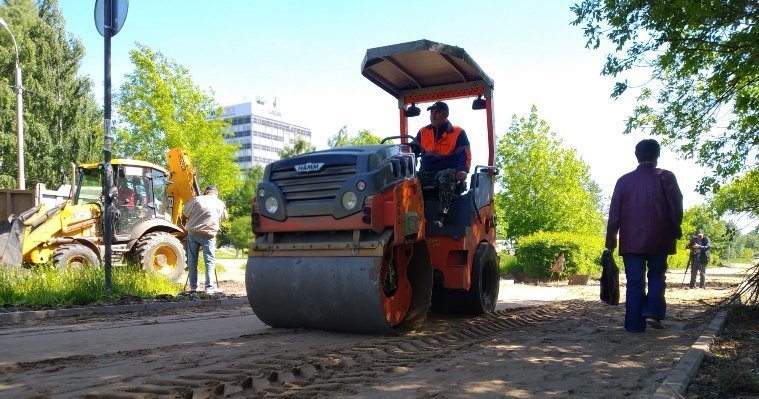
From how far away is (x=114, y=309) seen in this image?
9.07m

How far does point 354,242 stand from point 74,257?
907 centimetres

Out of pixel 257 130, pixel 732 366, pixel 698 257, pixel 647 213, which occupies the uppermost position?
pixel 257 130

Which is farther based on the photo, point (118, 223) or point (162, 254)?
point (162, 254)

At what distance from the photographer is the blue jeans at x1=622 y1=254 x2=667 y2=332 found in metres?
6.67

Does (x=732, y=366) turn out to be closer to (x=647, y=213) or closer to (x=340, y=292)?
(x=647, y=213)

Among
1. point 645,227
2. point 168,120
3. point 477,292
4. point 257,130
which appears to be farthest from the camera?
point 257,130

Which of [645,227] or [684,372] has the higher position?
[645,227]

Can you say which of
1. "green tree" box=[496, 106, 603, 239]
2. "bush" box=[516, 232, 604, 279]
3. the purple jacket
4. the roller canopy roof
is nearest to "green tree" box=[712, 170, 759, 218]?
the purple jacket

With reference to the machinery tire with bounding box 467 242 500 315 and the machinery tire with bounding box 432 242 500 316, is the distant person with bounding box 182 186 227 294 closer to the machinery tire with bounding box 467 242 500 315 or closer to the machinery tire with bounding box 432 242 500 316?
the machinery tire with bounding box 432 242 500 316

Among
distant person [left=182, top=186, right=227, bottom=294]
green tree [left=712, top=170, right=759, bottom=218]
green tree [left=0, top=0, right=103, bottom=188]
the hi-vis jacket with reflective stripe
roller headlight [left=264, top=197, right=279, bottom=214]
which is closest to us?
roller headlight [left=264, top=197, right=279, bottom=214]

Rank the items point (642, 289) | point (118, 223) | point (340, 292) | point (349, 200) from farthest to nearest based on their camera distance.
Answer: point (118, 223) → point (642, 289) → point (349, 200) → point (340, 292)

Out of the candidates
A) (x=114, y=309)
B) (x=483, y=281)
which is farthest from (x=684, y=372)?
(x=114, y=309)

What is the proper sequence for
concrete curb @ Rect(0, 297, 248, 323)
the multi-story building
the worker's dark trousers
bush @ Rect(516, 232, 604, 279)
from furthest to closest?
1. the multi-story building
2. bush @ Rect(516, 232, 604, 279)
3. the worker's dark trousers
4. concrete curb @ Rect(0, 297, 248, 323)

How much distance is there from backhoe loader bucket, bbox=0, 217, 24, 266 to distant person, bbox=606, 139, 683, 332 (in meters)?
10.6
